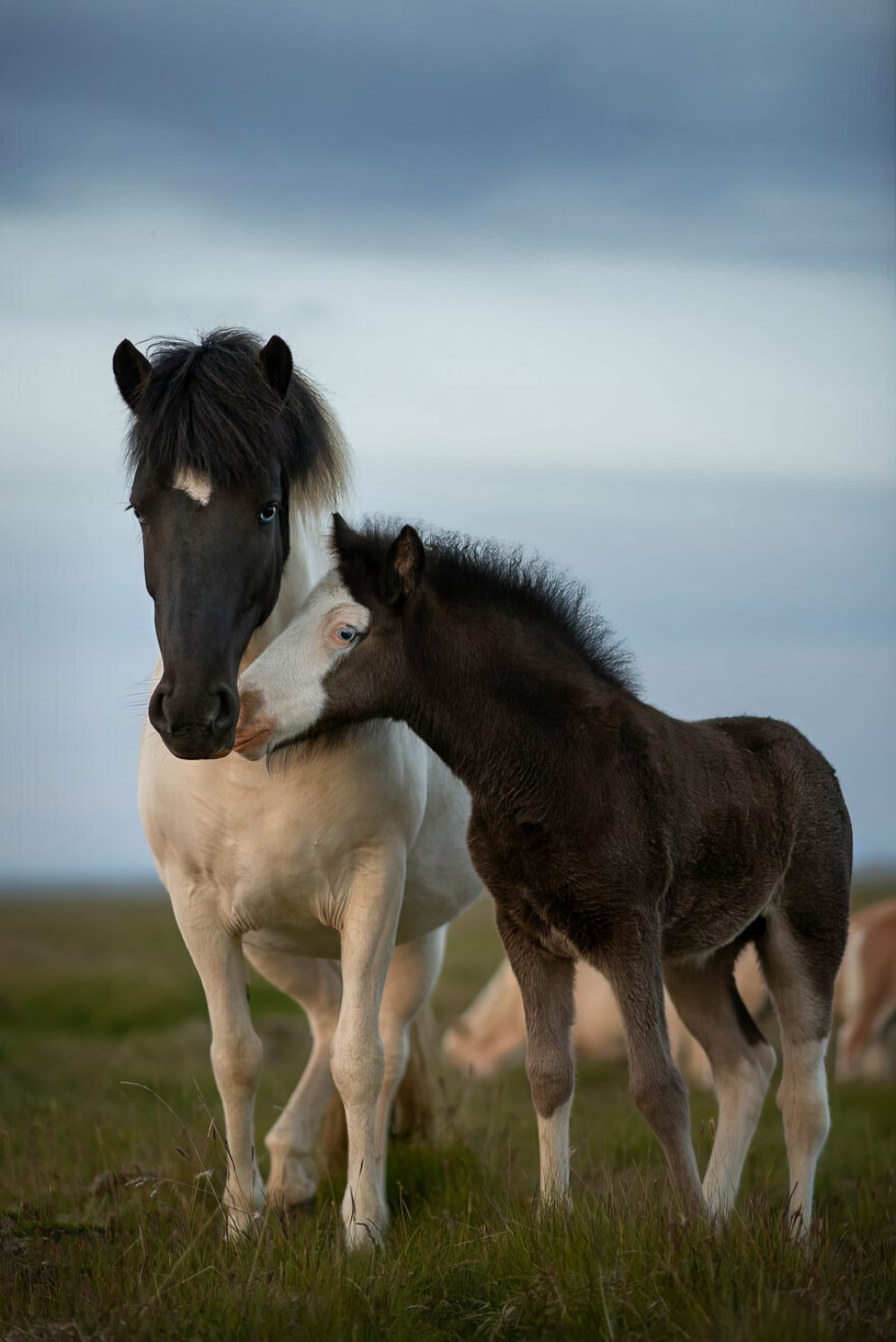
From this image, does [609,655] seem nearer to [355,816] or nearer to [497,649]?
[497,649]

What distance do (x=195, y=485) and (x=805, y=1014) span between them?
2924 mm

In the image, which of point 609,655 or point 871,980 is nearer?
point 609,655

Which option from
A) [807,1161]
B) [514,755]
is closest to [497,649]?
[514,755]

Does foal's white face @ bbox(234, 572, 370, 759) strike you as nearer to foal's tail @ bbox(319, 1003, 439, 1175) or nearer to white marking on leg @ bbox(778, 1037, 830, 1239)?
white marking on leg @ bbox(778, 1037, 830, 1239)

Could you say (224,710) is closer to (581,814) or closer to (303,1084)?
(581,814)

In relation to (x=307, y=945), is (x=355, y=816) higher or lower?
higher

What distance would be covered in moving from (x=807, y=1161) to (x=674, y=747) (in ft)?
5.52

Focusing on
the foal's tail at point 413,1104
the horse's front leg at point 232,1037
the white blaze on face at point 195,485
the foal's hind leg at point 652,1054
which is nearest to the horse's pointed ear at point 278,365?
the white blaze on face at point 195,485

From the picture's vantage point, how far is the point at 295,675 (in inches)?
165

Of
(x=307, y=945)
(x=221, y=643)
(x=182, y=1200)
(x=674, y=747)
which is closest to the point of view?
(x=221, y=643)

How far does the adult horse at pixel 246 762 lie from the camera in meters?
4.26

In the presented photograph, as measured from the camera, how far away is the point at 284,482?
4750mm

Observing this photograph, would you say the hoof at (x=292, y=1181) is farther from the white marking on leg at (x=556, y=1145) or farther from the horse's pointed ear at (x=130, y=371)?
the horse's pointed ear at (x=130, y=371)

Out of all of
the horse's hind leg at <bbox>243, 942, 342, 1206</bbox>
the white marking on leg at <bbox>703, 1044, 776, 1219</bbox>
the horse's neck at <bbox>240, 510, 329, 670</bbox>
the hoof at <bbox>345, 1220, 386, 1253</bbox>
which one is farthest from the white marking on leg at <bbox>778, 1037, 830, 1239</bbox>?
the horse's neck at <bbox>240, 510, 329, 670</bbox>
